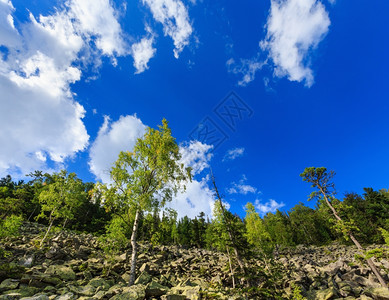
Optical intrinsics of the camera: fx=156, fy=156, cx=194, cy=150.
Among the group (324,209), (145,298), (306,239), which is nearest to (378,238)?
(306,239)

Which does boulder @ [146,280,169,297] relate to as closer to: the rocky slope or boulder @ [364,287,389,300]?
the rocky slope

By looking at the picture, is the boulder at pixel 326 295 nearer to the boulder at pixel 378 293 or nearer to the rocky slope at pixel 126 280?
the rocky slope at pixel 126 280

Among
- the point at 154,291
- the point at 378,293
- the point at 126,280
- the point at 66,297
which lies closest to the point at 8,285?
the point at 66,297

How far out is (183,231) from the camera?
54.7 meters

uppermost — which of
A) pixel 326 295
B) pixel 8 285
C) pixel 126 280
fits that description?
pixel 8 285

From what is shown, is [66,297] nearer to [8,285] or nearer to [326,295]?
[8,285]

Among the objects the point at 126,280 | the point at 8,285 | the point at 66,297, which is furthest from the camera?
the point at 126,280

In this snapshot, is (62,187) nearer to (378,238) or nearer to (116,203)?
(116,203)

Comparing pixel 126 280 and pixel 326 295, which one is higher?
pixel 126 280

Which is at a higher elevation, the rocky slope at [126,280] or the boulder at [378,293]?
the rocky slope at [126,280]

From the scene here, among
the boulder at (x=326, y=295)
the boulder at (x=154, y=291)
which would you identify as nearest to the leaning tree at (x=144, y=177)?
the boulder at (x=154, y=291)

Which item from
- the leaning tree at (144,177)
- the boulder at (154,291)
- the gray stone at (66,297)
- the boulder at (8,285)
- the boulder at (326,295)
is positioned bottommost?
the boulder at (326,295)

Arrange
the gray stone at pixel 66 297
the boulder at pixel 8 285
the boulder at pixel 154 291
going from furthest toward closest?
the boulder at pixel 154 291 → the boulder at pixel 8 285 → the gray stone at pixel 66 297

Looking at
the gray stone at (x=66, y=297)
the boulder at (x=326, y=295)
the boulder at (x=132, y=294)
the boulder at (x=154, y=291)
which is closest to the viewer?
the gray stone at (x=66, y=297)
